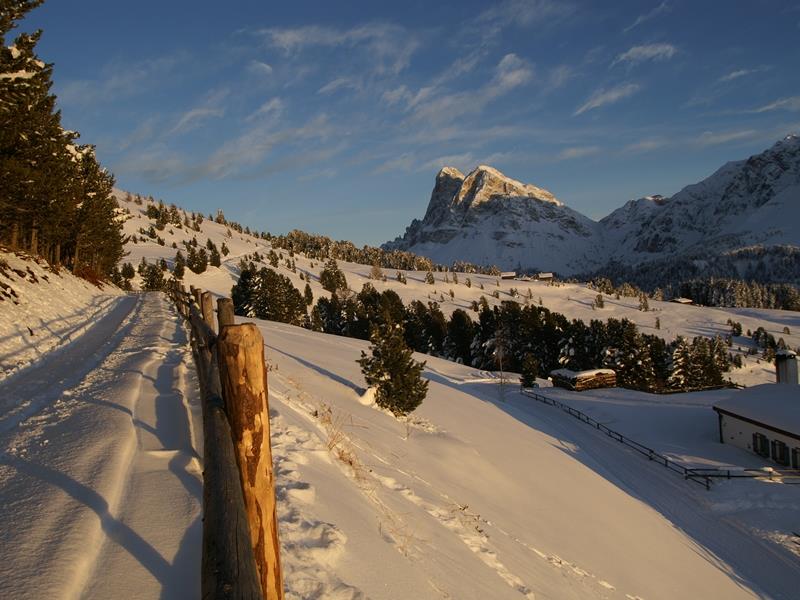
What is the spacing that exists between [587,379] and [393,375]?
34.8 m

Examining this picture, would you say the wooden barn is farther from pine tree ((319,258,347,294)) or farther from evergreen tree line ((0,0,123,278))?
pine tree ((319,258,347,294))

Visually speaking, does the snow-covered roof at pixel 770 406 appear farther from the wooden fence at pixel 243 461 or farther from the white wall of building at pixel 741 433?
the wooden fence at pixel 243 461

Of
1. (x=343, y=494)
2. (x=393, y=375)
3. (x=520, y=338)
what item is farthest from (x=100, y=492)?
(x=520, y=338)

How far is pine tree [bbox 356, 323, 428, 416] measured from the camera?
16.8m

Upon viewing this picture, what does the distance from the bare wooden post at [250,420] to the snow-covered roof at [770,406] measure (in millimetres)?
27154

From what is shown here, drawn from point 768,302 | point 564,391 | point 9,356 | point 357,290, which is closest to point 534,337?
point 564,391

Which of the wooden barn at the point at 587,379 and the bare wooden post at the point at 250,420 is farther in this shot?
the wooden barn at the point at 587,379

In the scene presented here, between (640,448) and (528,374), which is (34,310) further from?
(528,374)

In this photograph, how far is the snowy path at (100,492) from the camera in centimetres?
295

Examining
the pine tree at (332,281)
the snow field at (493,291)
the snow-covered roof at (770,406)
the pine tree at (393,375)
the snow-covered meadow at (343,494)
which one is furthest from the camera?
the pine tree at (332,281)

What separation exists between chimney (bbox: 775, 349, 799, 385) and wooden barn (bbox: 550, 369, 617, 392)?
1545cm

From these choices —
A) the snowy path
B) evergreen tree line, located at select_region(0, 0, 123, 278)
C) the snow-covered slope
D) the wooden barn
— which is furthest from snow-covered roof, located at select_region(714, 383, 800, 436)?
evergreen tree line, located at select_region(0, 0, 123, 278)

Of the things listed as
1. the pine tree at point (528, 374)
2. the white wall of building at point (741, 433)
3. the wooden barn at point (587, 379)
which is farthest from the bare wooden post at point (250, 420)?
the wooden barn at point (587, 379)

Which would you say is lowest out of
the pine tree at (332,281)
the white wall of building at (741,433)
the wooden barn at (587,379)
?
the wooden barn at (587,379)
